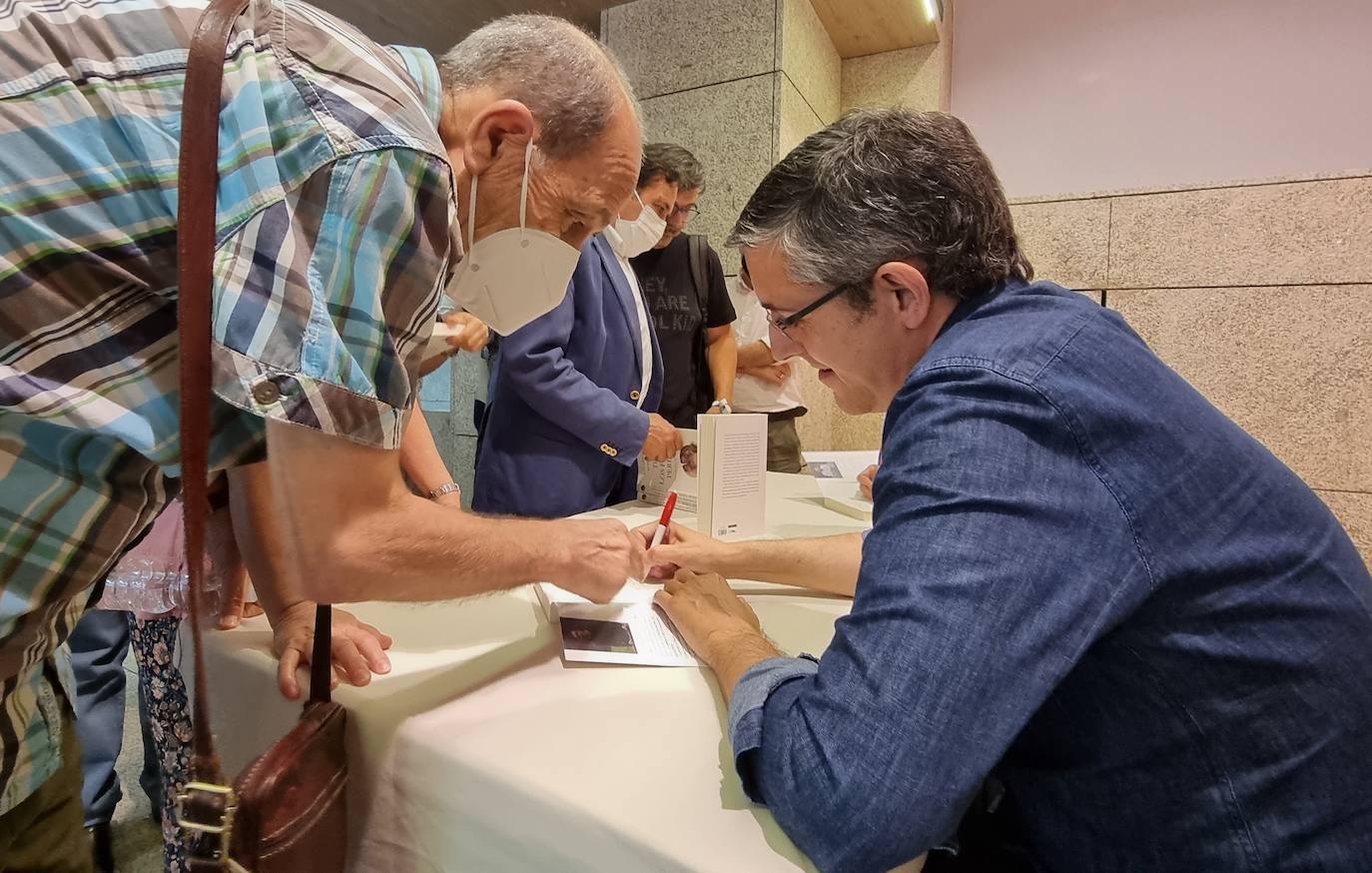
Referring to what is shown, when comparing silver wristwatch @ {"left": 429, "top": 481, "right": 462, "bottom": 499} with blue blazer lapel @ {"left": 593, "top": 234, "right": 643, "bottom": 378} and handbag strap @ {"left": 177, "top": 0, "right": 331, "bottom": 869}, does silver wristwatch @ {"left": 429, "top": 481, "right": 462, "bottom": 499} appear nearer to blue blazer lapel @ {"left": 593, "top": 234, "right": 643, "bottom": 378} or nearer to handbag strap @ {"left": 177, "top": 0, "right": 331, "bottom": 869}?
blue blazer lapel @ {"left": 593, "top": 234, "right": 643, "bottom": 378}

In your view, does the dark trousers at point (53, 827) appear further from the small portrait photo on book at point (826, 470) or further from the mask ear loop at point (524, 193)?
the small portrait photo on book at point (826, 470)

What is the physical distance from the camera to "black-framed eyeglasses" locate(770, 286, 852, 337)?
893 millimetres

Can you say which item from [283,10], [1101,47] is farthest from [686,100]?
[283,10]

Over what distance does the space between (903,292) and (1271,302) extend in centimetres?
295

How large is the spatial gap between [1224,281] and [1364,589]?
2843mm

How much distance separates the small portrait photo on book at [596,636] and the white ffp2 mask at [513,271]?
1.51 feet

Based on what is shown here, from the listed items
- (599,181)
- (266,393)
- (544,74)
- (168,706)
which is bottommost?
(168,706)

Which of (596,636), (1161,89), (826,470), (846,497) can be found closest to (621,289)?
(846,497)

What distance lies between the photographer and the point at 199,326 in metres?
0.55

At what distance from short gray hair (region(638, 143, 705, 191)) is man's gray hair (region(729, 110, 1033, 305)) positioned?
1406mm

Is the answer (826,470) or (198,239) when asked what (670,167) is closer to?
(826,470)

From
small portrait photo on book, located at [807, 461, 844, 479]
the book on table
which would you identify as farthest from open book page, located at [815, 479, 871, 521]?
the book on table

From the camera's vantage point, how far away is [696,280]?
253 centimetres

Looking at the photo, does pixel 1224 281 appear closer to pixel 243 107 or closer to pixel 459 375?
pixel 243 107
